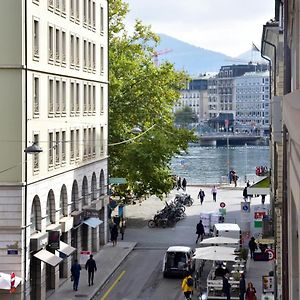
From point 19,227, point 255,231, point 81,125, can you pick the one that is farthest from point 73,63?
point 255,231

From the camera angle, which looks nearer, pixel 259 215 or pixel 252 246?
pixel 252 246

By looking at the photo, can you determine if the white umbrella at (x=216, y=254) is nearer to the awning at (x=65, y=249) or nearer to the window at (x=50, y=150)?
the awning at (x=65, y=249)

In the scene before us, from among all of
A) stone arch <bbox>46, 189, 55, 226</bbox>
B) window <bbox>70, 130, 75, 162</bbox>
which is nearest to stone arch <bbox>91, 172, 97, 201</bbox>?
window <bbox>70, 130, 75, 162</bbox>

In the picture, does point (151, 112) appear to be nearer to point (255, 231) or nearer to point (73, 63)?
point (255, 231)

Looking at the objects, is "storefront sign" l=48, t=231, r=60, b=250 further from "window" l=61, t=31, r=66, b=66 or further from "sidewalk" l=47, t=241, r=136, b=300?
"window" l=61, t=31, r=66, b=66

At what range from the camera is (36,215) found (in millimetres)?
35406

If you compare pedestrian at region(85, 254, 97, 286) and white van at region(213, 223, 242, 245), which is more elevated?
white van at region(213, 223, 242, 245)

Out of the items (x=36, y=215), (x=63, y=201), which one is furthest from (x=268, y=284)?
(x=63, y=201)

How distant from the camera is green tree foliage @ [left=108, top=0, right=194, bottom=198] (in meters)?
57.8

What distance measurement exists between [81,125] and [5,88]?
1188cm

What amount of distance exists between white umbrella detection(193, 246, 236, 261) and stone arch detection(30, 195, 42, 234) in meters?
6.58

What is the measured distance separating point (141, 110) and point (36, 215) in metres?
26.6

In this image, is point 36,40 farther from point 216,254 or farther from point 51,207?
point 216,254

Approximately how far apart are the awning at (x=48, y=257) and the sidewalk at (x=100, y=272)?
5.42 ft
